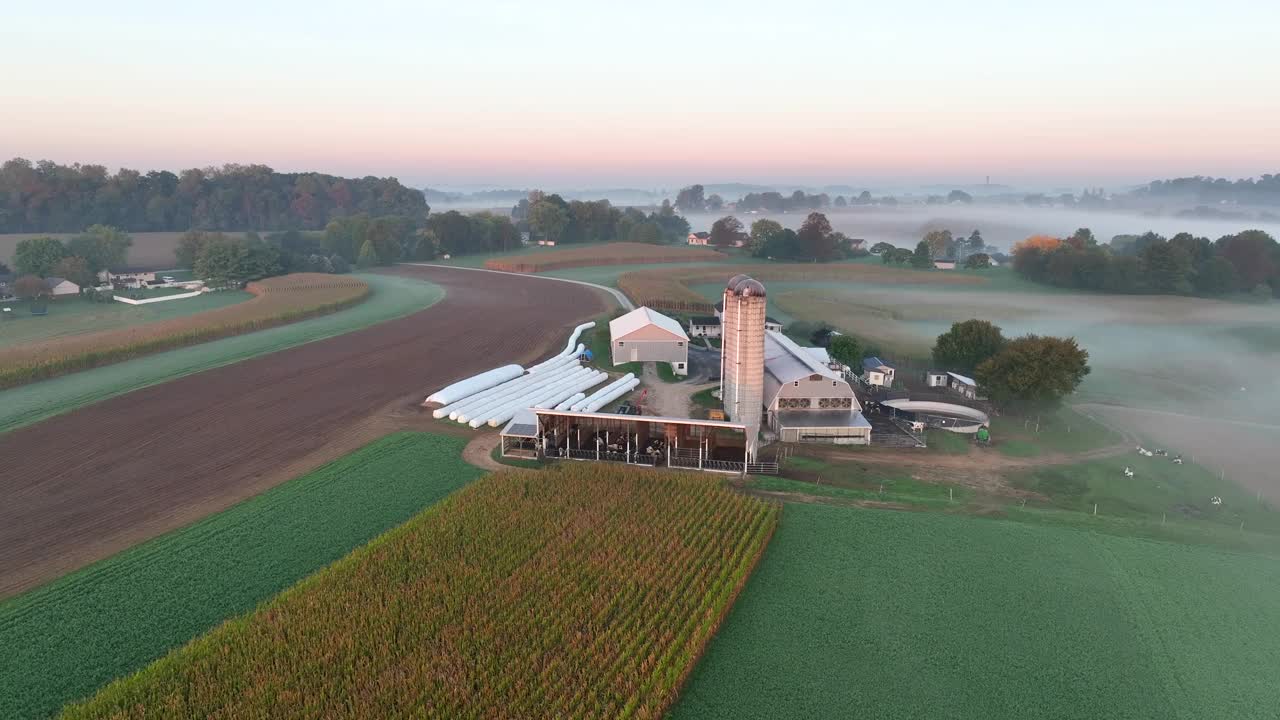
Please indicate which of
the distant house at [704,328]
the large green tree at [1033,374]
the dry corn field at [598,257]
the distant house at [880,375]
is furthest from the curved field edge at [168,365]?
the large green tree at [1033,374]

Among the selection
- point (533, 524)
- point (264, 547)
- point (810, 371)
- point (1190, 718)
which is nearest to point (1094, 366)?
point (810, 371)

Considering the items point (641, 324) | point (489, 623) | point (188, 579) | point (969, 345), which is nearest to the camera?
point (489, 623)

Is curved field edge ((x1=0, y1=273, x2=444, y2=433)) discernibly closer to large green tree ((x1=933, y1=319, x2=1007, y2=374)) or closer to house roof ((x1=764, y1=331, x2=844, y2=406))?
house roof ((x1=764, y1=331, x2=844, y2=406))

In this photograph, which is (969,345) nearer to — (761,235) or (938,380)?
(938,380)

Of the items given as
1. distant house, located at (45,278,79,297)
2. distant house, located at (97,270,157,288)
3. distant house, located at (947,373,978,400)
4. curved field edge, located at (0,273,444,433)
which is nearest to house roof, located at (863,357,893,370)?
distant house, located at (947,373,978,400)

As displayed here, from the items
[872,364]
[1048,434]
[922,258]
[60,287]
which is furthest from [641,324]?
[922,258]

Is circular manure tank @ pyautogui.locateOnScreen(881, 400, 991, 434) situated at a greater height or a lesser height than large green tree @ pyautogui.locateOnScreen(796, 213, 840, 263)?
lesser

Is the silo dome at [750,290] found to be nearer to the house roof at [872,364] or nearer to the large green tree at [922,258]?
the house roof at [872,364]
